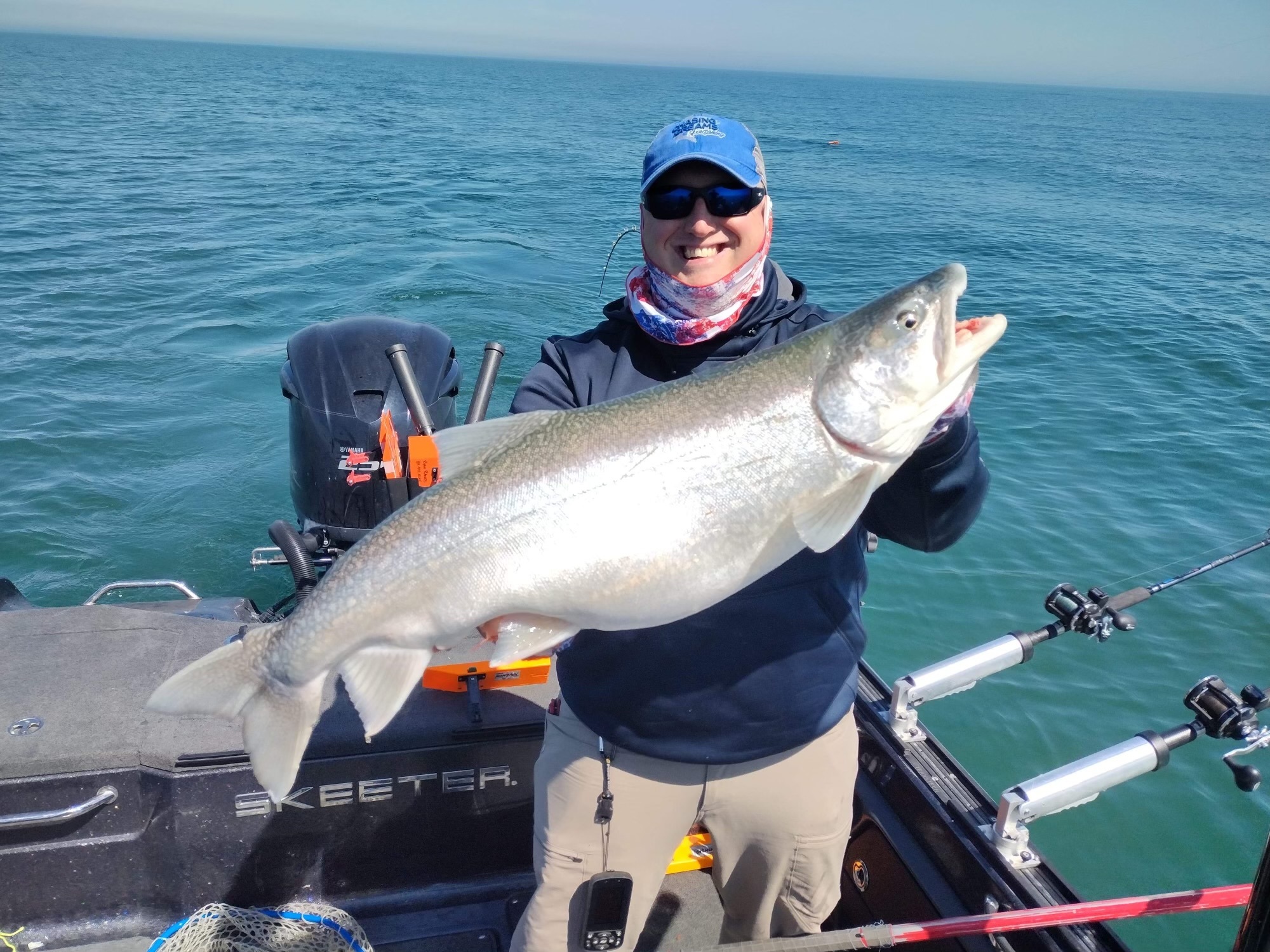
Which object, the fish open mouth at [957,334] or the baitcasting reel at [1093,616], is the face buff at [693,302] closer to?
the fish open mouth at [957,334]

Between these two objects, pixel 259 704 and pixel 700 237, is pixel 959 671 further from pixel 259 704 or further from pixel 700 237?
pixel 259 704

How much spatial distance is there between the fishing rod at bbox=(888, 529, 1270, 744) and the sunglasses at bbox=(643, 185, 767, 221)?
2.10 metres

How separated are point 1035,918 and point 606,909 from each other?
139 cm

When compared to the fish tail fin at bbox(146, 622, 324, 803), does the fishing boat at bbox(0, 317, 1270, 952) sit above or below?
below

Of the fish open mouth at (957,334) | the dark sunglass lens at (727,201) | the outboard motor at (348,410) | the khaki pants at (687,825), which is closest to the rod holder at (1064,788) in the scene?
the khaki pants at (687,825)

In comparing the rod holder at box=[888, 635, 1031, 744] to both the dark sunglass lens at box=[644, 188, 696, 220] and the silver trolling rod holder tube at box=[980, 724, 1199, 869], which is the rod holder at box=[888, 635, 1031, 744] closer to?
the silver trolling rod holder tube at box=[980, 724, 1199, 869]

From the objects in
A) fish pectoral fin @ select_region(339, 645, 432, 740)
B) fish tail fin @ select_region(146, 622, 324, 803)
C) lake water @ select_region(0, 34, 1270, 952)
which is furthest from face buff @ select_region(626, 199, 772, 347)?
lake water @ select_region(0, 34, 1270, 952)

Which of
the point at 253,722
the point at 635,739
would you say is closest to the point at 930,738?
the point at 635,739

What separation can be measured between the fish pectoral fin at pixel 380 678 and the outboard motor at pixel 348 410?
241 centimetres

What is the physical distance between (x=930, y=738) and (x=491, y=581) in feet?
7.76

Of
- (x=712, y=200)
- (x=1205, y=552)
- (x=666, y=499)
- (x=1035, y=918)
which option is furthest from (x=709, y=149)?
(x=1205, y=552)

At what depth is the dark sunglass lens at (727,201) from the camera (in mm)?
2793

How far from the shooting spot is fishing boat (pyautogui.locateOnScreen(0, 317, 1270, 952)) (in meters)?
3.33

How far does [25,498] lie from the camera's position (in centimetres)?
951
